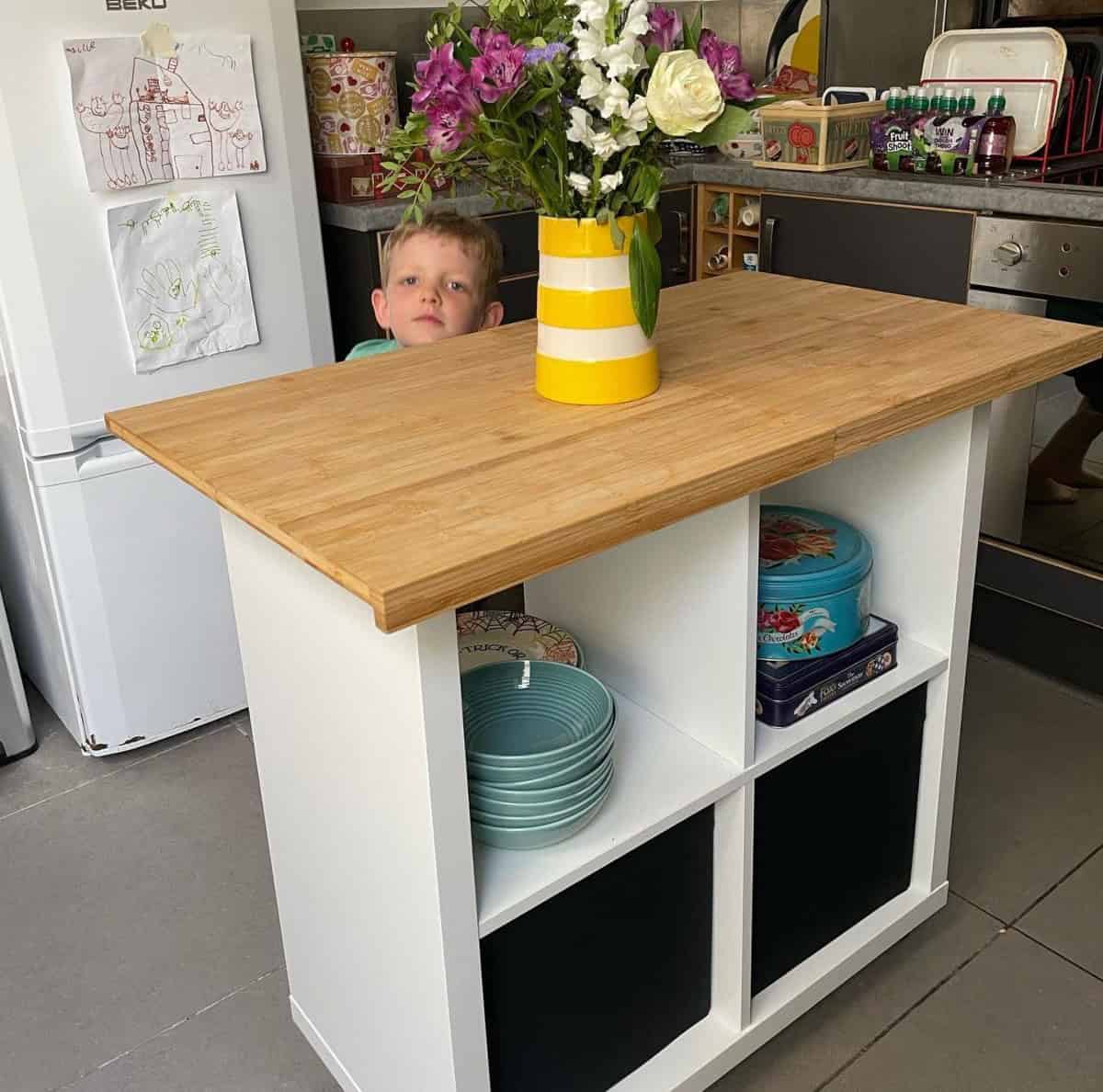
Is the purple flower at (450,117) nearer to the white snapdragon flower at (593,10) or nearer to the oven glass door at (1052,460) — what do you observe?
the white snapdragon flower at (593,10)

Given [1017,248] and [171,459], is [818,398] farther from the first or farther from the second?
[1017,248]

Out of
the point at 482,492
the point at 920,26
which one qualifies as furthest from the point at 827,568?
the point at 920,26

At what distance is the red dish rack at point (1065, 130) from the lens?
2.46 metres

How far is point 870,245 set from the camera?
2568 millimetres

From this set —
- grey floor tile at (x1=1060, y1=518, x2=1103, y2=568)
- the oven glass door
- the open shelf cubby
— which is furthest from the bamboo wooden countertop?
grey floor tile at (x1=1060, y1=518, x2=1103, y2=568)

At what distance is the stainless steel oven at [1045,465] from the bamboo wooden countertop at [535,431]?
32.9 inches

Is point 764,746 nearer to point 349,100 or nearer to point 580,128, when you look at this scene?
point 580,128

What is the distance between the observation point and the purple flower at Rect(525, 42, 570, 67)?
40.6 inches

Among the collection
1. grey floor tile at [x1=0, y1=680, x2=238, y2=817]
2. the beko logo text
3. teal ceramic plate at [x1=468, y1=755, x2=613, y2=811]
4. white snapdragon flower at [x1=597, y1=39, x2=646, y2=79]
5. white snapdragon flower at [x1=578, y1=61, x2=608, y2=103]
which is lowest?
grey floor tile at [x1=0, y1=680, x2=238, y2=817]

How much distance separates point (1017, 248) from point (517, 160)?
1493 millimetres

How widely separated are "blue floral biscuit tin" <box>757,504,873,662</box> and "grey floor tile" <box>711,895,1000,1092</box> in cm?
55

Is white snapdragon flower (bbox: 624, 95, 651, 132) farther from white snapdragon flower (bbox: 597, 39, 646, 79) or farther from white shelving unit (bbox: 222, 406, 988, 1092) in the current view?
white shelving unit (bbox: 222, 406, 988, 1092)

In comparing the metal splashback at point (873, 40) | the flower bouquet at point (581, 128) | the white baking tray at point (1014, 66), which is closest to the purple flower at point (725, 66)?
the flower bouquet at point (581, 128)

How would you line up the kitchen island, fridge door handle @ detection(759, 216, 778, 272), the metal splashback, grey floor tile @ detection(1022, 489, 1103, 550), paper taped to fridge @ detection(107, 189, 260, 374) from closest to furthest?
the kitchen island
paper taped to fridge @ detection(107, 189, 260, 374)
grey floor tile @ detection(1022, 489, 1103, 550)
fridge door handle @ detection(759, 216, 778, 272)
the metal splashback
